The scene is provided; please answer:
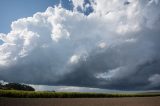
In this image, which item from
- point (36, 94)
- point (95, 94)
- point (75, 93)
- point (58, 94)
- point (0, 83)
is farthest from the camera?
point (0, 83)

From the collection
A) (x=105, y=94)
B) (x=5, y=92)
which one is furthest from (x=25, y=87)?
(x=5, y=92)

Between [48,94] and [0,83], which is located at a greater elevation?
[0,83]

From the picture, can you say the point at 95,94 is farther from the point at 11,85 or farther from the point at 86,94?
the point at 11,85

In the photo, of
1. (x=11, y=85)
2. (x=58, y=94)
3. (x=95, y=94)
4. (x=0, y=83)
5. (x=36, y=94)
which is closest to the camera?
(x=36, y=94)

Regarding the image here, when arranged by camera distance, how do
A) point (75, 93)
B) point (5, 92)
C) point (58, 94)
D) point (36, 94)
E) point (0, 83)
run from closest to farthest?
point (5, 92) → point (36, 94) → point (58, 94) → point (75, 93) → point (0, 83)

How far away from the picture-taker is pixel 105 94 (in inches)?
3243

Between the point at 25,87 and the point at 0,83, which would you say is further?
the point at 25,87

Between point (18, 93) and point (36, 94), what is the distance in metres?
4.97

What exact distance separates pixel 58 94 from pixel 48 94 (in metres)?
4.24

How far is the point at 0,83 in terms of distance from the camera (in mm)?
96312

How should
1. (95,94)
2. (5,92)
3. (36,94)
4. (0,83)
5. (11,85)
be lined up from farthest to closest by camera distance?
(11,85)
(0,83)
(95,94)
(36,94)
(5,92)

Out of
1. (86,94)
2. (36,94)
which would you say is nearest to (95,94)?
(86,94)

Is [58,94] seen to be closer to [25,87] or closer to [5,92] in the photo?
[5,92]

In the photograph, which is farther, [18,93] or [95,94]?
[95,94]
